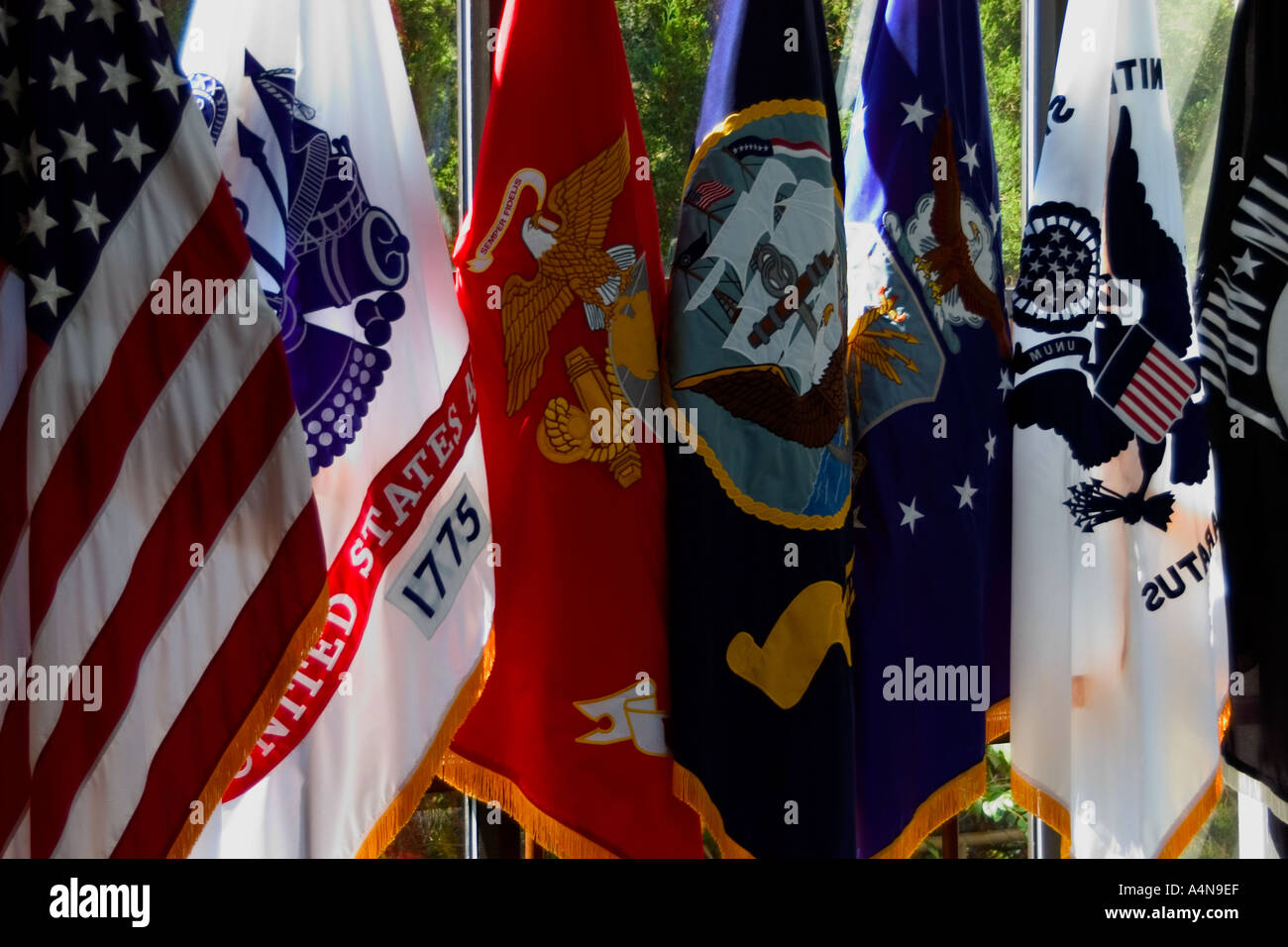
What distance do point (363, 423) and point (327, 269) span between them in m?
0.22

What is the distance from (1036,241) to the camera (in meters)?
2.10

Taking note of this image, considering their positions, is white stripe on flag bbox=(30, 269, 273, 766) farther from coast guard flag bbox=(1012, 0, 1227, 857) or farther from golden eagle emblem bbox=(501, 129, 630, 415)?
coast guard flag bbox=(1012, 0, 1227, 857)

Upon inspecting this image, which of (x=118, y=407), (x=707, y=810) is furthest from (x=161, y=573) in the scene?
(x=707, y=810)

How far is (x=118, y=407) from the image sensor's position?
156 cm

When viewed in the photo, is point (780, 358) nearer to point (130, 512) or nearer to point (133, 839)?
point (130, 512)

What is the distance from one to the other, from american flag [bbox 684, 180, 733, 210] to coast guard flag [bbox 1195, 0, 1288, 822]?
84 centimetres

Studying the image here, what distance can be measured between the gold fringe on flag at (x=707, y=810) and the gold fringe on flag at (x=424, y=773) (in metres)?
0.33

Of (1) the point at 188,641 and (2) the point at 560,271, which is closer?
(1) the point at 188,641

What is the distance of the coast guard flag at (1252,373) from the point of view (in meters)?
2.00

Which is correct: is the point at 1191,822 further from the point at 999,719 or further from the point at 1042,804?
the point at 999,719

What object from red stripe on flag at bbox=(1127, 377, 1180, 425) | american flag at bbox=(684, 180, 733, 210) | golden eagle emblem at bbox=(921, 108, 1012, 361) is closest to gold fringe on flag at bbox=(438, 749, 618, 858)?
american flag at bbox=(684, 180, 733, 210)

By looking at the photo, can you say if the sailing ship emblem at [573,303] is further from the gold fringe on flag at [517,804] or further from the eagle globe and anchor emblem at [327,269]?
the gold fringe on flag at [517,804]

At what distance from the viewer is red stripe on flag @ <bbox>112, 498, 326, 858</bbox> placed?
1.56 meters

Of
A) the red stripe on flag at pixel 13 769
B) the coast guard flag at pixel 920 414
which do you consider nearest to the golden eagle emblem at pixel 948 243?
the coast guard flag at pixel 920 414
